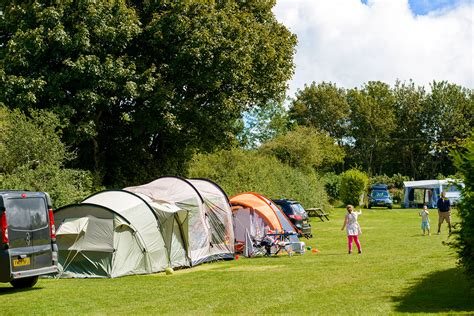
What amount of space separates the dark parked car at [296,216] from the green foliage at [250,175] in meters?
5.00

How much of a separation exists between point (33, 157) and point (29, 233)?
7.82m

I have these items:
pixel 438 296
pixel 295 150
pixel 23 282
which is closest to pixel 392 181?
pixel 295 150

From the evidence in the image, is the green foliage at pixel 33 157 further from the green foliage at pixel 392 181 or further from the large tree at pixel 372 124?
the large tree at pixel 372 124

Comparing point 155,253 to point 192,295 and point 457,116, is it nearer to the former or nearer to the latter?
point 192,295

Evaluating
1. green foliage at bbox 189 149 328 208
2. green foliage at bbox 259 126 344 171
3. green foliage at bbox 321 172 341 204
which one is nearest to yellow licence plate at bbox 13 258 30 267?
green foliage at bbox 189 149 328 208

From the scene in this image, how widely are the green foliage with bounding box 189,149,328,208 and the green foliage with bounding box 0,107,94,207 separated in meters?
12.2

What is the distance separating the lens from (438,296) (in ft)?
38.0

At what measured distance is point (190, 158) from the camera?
33688 mm

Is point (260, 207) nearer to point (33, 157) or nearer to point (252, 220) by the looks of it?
point (252, 220)

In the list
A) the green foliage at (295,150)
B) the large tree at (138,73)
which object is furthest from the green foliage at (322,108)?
the large tree at (138,73)

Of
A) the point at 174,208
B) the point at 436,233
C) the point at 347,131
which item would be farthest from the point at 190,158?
the point at 347,131

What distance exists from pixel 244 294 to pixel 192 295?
1020mm

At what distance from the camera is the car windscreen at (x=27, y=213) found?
1322cm

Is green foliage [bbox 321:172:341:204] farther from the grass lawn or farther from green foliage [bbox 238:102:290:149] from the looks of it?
the grass lawn
